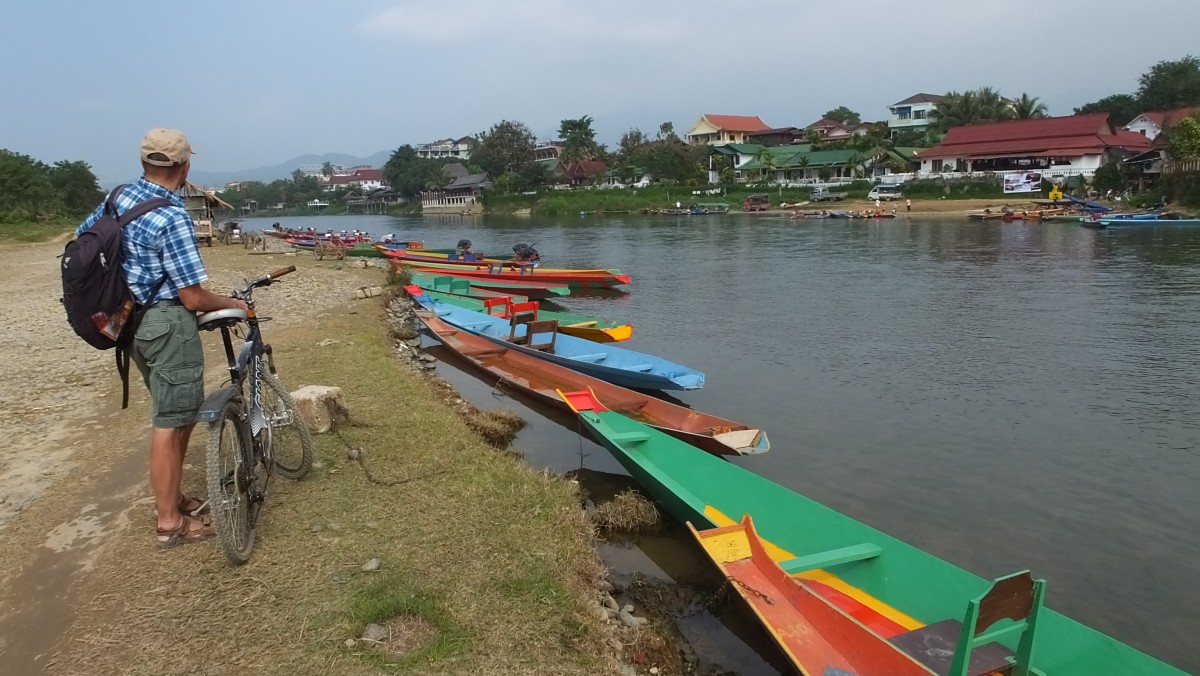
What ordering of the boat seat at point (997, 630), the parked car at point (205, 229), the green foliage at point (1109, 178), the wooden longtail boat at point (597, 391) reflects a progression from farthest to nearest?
the green foliage at point (1109, 178) → the parked car at point (205, 229) → the wooden longtail boat at point (597, 391) → the boat seat at point (997, 630)

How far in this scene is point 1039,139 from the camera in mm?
61906

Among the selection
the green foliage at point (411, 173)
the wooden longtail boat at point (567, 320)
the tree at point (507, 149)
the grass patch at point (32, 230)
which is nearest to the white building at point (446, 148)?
the green foliage at point (411, 173)

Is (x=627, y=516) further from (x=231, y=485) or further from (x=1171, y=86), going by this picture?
(x=1171, y=86)

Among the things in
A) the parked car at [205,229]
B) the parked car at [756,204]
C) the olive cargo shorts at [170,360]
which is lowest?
the olive cargo shorts at [170,360]

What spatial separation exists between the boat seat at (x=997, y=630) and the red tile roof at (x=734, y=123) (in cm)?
10080

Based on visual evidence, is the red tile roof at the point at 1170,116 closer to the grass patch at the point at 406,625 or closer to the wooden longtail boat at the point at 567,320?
the wooden longtail boat at the point at 567,320

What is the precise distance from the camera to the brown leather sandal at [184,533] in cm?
500

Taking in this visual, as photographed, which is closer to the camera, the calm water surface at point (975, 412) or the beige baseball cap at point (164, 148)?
the beige baseball cap at point (164, 148)

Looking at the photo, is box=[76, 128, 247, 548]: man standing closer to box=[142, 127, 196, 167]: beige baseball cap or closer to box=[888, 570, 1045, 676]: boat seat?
box=[142, 127, 196, 167]: beige baseball cap

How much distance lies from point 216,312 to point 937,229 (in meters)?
48.1

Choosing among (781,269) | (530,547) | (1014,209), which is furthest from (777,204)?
(530,547)

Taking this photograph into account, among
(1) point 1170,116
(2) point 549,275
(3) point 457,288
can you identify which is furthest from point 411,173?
(3) point 457,288

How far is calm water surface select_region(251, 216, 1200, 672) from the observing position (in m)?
7.09

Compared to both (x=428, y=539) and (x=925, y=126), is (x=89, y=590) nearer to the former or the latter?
(x=428, y=539)
